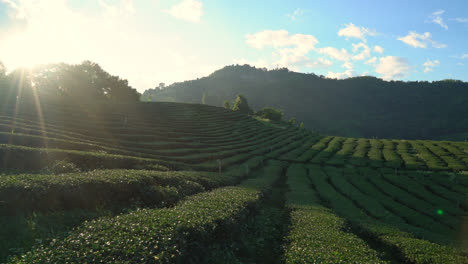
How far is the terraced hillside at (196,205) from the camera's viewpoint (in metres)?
12.2

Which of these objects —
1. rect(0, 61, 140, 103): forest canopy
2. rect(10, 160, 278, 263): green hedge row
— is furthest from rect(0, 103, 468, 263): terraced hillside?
rect(0, 61, 140, 103): forest canopy

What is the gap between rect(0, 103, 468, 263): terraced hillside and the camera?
1225cm

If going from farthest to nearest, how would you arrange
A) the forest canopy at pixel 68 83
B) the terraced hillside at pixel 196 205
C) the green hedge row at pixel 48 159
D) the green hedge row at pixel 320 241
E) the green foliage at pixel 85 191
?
the forest canopy at pixel 68 83 → the green hedge row at pixel 48 159 → the green foliage at pixel 85 191 → the green hedge row at pixel 320 241 → the terraced hillside at pixel 196 205

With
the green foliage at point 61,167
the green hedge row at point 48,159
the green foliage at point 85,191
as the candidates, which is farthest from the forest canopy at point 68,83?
the green foliage at point 85,191

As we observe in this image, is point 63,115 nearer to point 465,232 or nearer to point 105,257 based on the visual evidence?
point 105,257

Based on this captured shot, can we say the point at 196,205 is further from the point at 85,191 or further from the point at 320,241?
the point at 320,241

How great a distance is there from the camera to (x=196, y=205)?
61.0 feet

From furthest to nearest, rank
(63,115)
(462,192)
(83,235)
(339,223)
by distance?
1. (63,115)
2. (462,192)
3. (339,223)
4. (83,235)

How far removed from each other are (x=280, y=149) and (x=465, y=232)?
1893 inches

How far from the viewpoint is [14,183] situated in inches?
589

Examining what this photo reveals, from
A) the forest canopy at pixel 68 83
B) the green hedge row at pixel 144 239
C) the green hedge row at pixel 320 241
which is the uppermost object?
the forest canopy at pixel 68 83

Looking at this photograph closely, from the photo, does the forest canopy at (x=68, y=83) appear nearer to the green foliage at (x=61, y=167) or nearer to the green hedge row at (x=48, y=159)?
the green hedge row at (x=48, y=159)

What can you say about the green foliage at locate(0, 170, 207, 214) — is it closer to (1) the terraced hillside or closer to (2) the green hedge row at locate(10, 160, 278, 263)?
(1) the terraced hillside

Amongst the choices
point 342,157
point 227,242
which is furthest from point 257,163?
point 227,242
